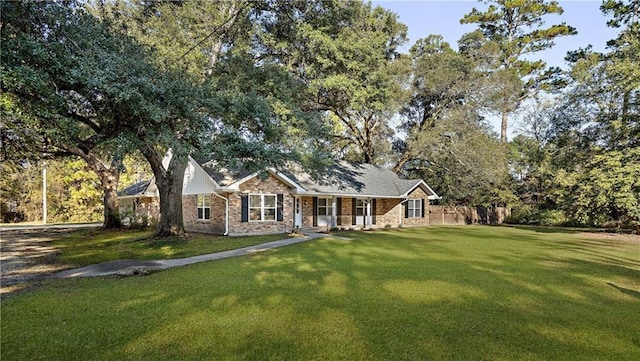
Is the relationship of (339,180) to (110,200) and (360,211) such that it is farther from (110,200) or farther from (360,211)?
(110,200)

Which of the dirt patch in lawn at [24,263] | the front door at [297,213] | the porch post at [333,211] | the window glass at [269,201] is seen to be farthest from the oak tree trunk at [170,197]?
the porch post at [333,211]

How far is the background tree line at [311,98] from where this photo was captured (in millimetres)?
8609

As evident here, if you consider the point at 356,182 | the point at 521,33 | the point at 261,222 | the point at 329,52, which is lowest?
the point at 261,222

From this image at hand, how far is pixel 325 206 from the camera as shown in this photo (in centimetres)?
2309

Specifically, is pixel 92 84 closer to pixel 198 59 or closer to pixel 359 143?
pixel 198 59

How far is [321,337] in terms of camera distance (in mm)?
4836

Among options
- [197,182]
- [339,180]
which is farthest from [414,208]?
[197,182]

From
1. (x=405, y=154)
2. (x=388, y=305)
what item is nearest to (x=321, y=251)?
(x=388, y=305)

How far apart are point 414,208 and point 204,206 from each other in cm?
1604

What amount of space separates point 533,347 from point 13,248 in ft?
56.2

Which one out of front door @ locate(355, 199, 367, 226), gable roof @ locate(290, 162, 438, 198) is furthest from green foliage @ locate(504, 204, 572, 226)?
front door @ locate(355, 199, 367, 226)

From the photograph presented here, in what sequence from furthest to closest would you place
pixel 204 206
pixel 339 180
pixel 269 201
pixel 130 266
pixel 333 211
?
pixel 339 180 < pixel 333 211 < pixel 204 206 < pixel 269 201 < pixel 130 266

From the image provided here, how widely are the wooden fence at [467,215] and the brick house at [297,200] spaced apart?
2.05 m

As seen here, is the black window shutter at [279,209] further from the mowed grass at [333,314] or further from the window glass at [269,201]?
the mowed grass at [333,314]
